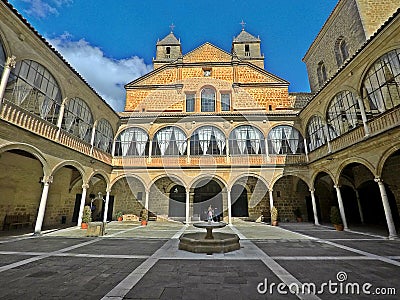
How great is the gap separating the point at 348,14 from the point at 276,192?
16.0 metres

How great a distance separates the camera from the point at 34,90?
33.2ft

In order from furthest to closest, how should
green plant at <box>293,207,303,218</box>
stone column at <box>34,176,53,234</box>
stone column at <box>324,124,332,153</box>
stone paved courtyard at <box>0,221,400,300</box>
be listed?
1. green plant at <box>293,207,303,218</box>
2. stone column at <box>324,124,332,153</box>
3. stone column at <box>34,176,53,234</box>
4. stone paved courtyard at <box>0,221,400,300</box>

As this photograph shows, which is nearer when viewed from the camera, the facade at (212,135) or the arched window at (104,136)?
the facade at (212,135)

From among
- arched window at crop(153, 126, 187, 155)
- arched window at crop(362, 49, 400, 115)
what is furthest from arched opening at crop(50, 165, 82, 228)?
arched window at crop(362, 49, 400, 115)

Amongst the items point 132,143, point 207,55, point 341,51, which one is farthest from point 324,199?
point 207,55

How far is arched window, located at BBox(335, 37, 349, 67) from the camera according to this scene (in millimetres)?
18459

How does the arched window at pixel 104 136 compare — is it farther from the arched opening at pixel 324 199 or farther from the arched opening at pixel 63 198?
the arched opening at pixel 324 199

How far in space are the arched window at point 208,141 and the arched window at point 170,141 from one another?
2.74ft

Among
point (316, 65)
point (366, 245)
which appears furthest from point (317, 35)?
point (366, 245)

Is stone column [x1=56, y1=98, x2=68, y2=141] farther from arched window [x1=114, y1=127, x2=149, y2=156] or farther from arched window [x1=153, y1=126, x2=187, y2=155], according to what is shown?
arched window [x1=153, y1=126, x2=187, y2=155]

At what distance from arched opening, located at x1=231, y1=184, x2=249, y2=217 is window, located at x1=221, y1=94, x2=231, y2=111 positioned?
24.6 feet

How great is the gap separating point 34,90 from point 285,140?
16.8 meters

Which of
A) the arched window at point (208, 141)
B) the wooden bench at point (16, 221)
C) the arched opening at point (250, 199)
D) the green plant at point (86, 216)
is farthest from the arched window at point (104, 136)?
the arched opening at point (250, 199)

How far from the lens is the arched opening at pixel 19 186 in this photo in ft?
36.0
